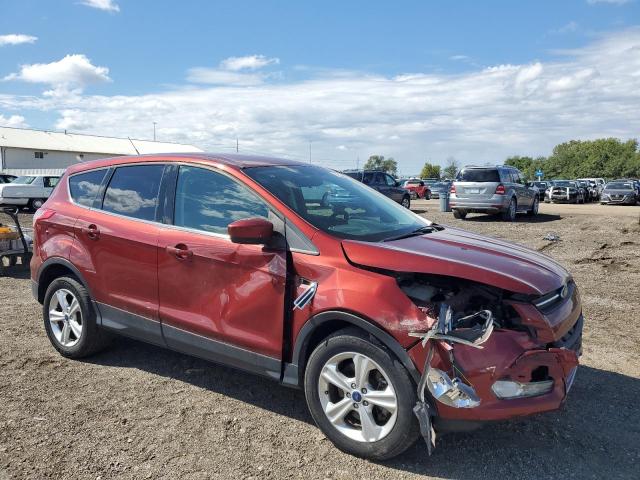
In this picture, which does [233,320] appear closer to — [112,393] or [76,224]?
[112,393]

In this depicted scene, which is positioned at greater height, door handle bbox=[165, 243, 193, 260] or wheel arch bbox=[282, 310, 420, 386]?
door handle bbox=[165, 243, 193, 260]

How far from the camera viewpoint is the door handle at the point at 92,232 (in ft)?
14.3

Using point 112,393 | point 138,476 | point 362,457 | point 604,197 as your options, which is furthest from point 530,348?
point 604,197

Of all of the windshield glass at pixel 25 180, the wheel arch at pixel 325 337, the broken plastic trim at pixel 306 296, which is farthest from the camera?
the windshield glass at pixel 25 180

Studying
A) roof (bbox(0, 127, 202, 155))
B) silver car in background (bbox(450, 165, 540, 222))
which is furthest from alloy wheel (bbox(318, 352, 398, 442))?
roof (bbox(0, 127, 202, 155))

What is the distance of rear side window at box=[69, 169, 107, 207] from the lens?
15.2 ft

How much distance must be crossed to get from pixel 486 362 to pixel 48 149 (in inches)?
2538

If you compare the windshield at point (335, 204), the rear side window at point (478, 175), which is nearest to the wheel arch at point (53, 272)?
the windshield at point (335, 204)

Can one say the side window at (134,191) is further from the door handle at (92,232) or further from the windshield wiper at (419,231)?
the windshield wiper at (419,231)

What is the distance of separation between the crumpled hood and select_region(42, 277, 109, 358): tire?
97.8 inches

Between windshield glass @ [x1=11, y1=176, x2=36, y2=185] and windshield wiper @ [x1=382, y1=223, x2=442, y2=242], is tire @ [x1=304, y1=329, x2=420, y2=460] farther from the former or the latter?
windshield glass @ [x1=11, y1=176, x2=36, y2=185]

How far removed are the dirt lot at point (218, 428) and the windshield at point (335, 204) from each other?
1.34 m

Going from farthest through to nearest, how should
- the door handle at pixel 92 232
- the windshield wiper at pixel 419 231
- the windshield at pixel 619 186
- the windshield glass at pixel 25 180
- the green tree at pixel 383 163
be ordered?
the green tree at pixel 383 163, the windshield at pixel 619 186, the windshield glass at pixel 25 180, the door handle at pixel 92 232, the windshield wiper at pixel 419 231

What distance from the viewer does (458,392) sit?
2.81 meters
